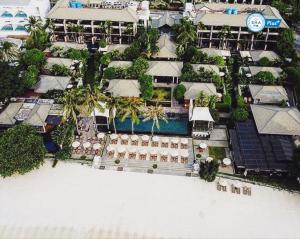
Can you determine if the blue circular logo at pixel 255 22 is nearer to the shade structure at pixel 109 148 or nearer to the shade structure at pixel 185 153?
the shade structure at pixel 185 153

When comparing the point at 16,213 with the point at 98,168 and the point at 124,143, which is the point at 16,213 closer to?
the point at 98,168

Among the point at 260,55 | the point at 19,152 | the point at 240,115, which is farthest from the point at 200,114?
the point at 19,152

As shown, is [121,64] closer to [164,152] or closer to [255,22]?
[164,152]

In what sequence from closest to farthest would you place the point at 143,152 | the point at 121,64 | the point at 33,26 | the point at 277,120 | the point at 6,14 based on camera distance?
the point at 143,152 → the point at 277,120 → the point at 121,64 → the point at 33,26 → the point at 6,14

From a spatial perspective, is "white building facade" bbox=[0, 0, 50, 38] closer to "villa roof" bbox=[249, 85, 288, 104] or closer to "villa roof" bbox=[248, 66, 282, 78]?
"villa roof" bbox=[248, 66, 282, 78]

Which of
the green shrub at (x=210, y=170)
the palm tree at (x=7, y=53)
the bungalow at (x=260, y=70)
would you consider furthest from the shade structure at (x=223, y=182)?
the palm tree at (x=7, y=53)

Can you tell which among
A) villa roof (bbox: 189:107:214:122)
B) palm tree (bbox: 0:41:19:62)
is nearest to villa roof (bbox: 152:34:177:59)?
villa roof (bbox: 189:107:214:122)

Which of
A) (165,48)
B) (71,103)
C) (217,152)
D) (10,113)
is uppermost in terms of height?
(165,48)
